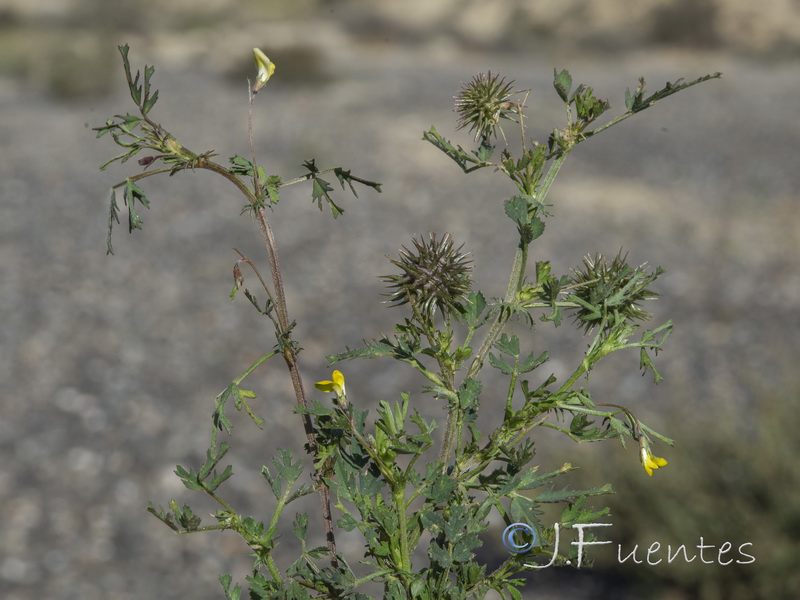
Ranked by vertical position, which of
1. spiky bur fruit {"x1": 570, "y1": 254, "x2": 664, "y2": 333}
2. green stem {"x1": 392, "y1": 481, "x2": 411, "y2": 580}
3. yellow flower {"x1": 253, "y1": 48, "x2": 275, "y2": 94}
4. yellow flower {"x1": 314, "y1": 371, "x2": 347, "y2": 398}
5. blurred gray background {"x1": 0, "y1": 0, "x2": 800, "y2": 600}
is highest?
blurred gray background {"x1": 0, "y1": 0, "x2": 800, "y2": 600}

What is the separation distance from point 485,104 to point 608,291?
21 cm

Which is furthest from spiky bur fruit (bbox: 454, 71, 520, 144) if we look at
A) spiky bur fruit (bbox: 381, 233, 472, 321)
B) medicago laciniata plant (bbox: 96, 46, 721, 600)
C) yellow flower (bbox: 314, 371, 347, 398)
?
yellow flower (bbox: 314, 371, 347, 398)

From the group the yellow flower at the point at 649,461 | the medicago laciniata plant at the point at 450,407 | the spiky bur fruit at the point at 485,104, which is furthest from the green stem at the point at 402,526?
the spiky bur fruit at the point at 485,104

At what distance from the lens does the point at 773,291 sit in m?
8.42

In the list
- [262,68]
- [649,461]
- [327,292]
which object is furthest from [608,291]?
[327,292]

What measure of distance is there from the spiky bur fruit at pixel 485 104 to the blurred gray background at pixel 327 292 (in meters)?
0.21

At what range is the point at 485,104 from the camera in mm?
885

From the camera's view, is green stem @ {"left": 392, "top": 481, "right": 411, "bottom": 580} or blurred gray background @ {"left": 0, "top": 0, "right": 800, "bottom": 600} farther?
blurred gray background @ {"left": 0, "top": 0, "right": 800, "bottom": 600}

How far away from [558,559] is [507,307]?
0.90ft

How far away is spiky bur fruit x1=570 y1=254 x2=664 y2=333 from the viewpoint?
0.85m

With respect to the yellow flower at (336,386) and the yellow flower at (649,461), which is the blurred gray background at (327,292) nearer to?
the yellow flower at (336,386)

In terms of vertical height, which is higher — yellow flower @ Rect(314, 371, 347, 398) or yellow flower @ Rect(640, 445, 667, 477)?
yellow flower @ Rect(314, 371, 347, 398)

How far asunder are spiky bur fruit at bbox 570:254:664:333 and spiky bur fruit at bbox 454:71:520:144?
0.50 ft

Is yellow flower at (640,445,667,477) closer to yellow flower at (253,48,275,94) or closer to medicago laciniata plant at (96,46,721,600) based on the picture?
medicago laciniata plant at (96,46,721,600)
